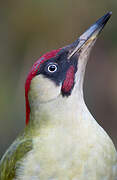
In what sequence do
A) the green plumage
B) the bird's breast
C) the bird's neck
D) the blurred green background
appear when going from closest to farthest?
the bird's breast
the bird's neck
the green plumage
the blurred green background

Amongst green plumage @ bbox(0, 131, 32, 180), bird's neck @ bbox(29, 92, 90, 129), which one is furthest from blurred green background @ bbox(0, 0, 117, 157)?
bird's neck @ bbox(29, 92, 90, 129)

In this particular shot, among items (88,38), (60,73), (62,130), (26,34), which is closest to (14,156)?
(62,130)

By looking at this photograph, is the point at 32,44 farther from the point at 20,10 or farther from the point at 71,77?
the point at 71,77

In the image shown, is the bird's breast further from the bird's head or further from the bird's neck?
the bird's head

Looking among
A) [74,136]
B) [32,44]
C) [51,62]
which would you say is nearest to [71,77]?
[51,62]

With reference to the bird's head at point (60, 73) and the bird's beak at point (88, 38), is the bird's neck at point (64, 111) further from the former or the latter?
the bird's beak at point (88, 38)

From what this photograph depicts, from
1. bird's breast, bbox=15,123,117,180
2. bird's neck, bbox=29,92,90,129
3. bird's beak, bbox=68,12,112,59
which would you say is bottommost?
bird's breast, bbox=15,123,117,180

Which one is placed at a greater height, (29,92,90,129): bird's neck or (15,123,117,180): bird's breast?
(29,92,90,129): bird's neck

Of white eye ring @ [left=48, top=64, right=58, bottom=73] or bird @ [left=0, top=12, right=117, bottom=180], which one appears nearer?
bird @ [left=0, top=12, right=117, bottom=180]

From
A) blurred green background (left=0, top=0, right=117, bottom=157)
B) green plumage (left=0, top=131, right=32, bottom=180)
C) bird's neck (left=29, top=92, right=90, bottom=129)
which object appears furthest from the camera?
blurred green background (left=0, top=0, right=117, bottom=157)
